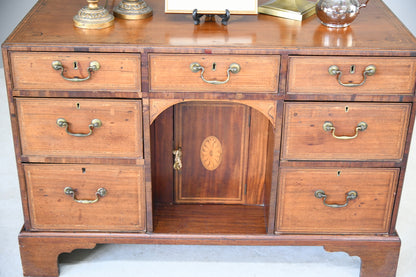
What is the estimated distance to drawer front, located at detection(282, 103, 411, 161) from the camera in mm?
2035

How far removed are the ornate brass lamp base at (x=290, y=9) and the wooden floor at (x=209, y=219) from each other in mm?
748

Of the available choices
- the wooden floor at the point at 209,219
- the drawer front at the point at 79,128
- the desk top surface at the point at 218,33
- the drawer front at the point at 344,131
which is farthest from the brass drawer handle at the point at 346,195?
the drawer front at the point at 79,128

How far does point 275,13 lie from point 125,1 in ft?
1.72

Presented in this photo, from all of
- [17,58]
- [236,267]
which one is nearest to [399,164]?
[236,267]

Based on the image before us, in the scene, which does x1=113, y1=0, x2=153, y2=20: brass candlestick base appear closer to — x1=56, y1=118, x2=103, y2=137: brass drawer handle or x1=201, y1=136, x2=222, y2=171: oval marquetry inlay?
x1=56, y1=118, x2=103, y2=137: brass drawer handle

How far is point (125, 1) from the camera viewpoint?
218 centimetres

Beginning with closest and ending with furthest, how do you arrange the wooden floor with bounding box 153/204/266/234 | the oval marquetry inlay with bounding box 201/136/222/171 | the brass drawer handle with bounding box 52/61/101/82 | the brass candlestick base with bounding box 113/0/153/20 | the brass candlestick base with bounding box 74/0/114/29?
the brass drawer handle with bounding box 52/61/101/82
the brass candlestick base with bounding box 74/0/114/29
the brass candlestick base with bounding box 113/0/153/20
the wooden floor with bounding box 153/204/266/234
the oval marquetry inlay with bounding box 201/136/222/171

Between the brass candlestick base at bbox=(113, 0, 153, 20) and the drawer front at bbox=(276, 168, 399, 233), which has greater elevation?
the brass candlestick base at bbox=(113, 0, 153, 20)

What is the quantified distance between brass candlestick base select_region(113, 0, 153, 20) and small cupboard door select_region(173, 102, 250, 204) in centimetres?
37

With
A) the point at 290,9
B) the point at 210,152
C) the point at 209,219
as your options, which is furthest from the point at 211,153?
the point at 290,9

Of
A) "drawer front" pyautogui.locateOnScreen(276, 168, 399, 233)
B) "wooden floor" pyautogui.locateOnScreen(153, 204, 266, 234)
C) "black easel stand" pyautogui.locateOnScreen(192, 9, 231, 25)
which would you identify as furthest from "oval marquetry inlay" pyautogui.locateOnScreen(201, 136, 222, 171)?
"black easel stand" pyautogui.locateOnScreen(192, 9, 231, 25)

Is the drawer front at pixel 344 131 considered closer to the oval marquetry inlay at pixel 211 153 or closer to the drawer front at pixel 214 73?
the drawer front at pixel 214 73

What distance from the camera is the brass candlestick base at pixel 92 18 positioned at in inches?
81.2

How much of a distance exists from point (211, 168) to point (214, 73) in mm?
561
